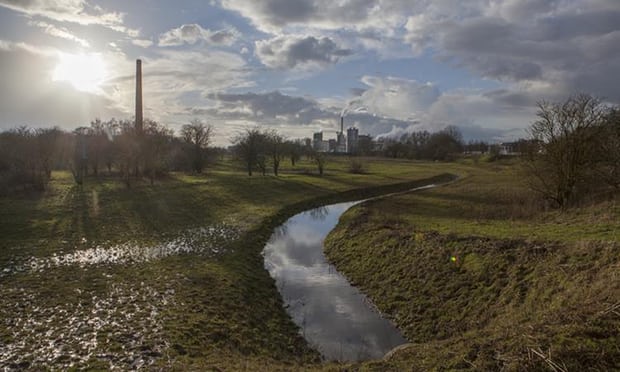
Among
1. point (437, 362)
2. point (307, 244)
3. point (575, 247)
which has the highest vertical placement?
point (575, 247)

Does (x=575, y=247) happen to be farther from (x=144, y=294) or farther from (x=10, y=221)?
(x=10, y=221)

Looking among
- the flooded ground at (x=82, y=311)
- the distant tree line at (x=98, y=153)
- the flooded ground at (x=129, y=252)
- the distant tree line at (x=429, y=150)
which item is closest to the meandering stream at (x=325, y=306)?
the flooded ground at (x=129, y=252)

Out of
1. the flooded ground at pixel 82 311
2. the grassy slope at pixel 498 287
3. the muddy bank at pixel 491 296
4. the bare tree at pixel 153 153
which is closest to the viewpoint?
the muddy bank at pixel 491 296

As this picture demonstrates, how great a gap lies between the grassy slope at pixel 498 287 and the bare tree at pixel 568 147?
349 centimetres

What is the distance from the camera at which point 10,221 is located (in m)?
25.6

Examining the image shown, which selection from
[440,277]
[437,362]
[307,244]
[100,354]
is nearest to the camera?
[437,362]

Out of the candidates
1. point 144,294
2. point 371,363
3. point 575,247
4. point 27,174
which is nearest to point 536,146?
point 575,247

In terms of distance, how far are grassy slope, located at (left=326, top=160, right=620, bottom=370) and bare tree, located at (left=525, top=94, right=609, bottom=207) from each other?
11.5 ft

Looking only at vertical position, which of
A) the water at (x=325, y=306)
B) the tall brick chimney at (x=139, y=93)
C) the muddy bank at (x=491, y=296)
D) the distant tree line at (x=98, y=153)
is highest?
the tall brick chimney at (x=139, y=93)

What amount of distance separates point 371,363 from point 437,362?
1572 millimetres

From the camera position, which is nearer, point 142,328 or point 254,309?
point 142,328

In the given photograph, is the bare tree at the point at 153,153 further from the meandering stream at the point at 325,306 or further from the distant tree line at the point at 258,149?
the meandering stream at the point at 325,306

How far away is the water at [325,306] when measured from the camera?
12.0 metres

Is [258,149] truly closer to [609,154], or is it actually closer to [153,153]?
[153,153]
